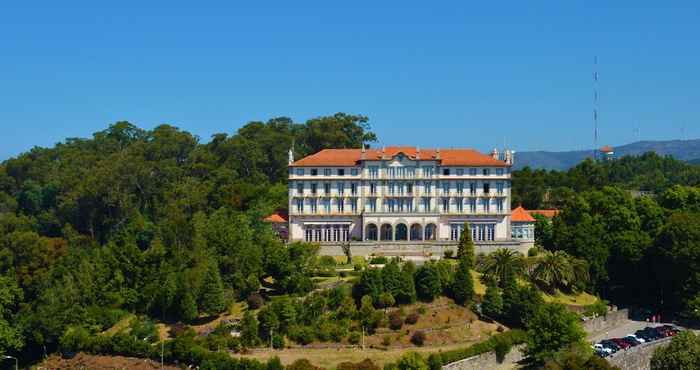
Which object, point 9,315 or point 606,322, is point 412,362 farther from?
point 9,315

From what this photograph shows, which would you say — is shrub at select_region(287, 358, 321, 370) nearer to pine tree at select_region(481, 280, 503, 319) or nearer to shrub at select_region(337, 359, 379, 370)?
shrub at select_region(337, 359, 379, 370)

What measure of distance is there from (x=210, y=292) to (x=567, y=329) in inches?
905

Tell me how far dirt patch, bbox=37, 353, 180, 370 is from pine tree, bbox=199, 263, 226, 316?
5.27 metres

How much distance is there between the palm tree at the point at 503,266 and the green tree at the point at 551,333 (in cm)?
809

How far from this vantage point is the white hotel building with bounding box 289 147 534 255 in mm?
68500

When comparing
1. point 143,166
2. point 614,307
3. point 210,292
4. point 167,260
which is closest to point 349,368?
point 210,292

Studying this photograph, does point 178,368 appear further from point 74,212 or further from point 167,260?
point 74,212

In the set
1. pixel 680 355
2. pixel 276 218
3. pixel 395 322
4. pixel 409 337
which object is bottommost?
pixel 409 337

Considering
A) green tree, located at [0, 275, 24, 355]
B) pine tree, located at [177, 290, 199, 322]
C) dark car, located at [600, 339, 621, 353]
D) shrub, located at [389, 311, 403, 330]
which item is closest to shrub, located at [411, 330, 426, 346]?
shrub, located at [389, 311, 403, 330]

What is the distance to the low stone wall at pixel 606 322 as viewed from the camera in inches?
2216

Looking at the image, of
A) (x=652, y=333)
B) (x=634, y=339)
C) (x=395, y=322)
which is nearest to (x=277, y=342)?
(x=395, y=322)

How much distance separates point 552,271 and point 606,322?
5163mm

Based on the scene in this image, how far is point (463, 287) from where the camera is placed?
2176 inches

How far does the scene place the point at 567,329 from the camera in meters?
Result: 47.5
